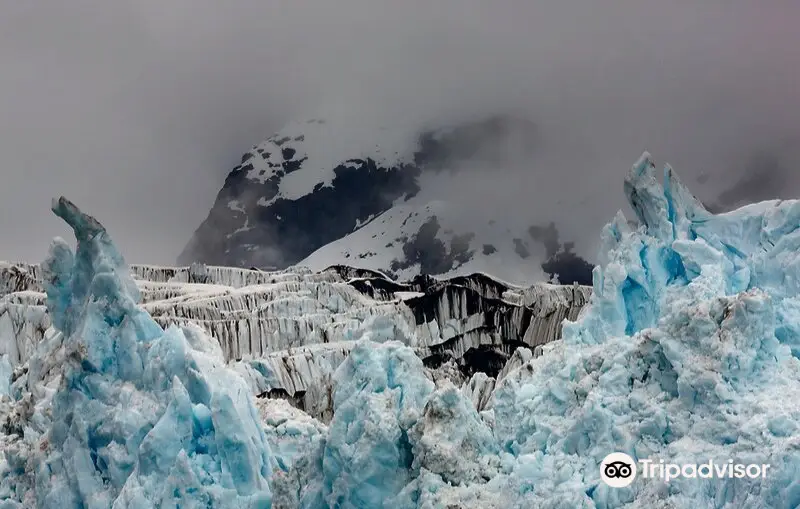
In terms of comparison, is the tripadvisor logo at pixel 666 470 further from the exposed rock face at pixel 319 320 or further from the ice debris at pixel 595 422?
the exposed rock face at pixel 319 320

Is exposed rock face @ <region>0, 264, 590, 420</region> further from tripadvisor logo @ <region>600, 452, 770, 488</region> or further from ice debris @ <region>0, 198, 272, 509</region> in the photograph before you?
tripadvisor logo @ <region>600, 452, 770, 488</region>

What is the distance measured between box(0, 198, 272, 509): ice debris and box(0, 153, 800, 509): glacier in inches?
0.9

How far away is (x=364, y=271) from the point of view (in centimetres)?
3009

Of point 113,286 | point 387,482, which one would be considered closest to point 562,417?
point 387,482

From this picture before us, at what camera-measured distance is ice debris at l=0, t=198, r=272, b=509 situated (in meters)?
9.10

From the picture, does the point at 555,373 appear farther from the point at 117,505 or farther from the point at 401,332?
the point at 401,332

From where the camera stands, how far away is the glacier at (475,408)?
6.79m

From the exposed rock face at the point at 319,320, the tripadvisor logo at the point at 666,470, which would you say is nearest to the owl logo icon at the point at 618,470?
the tripadvisor logo at the point at 666,470

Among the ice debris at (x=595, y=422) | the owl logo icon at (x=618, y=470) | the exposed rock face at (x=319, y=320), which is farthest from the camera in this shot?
the exposed rock face at (x=319, y=320)

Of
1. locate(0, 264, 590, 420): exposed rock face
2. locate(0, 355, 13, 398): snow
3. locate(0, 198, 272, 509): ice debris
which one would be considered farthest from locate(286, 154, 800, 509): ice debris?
locate(0, 355, 13, 398): snow

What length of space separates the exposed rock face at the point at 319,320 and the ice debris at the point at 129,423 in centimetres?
530

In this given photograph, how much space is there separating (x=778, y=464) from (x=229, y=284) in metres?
25.8

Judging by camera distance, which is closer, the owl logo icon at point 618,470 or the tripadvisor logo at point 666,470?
the tripadvisor logo at point 666,470

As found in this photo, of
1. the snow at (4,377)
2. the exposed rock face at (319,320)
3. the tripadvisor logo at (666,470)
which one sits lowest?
the tripadvisor logo at (666,470)
